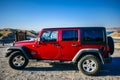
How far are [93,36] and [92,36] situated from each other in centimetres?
4

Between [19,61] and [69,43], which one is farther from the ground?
[69,43]

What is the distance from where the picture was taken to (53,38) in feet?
24.9

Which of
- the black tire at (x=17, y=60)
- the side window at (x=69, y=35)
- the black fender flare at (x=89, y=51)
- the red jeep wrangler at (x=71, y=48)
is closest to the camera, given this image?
the black fender flare at (x=89, y=51)

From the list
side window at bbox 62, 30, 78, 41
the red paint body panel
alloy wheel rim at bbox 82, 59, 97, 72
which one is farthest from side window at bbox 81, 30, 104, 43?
alloy wheel rim at bbox 82, 59, 97, 72

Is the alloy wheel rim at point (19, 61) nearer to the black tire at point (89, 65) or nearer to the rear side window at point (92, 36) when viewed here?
the black tire at point (89, 65)

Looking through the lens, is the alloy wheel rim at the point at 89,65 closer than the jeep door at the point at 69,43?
Yes

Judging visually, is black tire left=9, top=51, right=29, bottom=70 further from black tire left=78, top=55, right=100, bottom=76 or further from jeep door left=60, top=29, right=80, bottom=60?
black tire left=78, top=55, right=100, bottom=76

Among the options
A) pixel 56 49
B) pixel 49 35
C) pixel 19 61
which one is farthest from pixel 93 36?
pixel 19 61

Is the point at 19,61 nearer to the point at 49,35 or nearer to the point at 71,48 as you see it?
the point at 49,35

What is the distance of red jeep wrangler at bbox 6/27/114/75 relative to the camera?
706 cm

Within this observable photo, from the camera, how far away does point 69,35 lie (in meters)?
7.43

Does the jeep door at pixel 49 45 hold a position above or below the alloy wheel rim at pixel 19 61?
above

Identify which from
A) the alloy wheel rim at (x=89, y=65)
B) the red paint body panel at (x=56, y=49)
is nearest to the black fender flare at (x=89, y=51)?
the red paint body panel at (x=56, y=49)

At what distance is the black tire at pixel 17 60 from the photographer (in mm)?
7836
